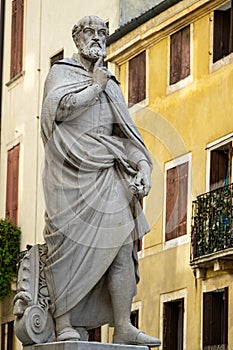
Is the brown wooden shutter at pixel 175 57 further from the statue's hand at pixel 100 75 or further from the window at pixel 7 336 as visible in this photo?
the statue's hand at pixel 100 75

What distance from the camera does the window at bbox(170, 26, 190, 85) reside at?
42312 millimetres

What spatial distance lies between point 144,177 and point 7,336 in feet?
118

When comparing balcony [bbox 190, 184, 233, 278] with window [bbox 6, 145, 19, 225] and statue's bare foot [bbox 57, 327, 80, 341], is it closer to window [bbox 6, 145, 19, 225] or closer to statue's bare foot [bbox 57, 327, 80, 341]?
window [bbox 6, 145, 19, 225]

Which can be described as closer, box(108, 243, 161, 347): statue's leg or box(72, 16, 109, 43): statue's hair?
box(108, 243, 161, 347): statue's leg

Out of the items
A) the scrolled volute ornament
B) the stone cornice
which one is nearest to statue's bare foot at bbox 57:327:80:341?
the scrolled volute ornament

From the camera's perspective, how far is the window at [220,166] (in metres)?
40.0

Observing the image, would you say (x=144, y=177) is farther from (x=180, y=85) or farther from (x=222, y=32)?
(x=180, y=85)

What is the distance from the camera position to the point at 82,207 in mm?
15781

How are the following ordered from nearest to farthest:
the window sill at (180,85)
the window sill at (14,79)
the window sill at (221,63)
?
the window sill at (221,63), the window sill at (180,85), the window sill at (14,79)

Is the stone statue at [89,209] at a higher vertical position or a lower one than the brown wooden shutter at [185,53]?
lower

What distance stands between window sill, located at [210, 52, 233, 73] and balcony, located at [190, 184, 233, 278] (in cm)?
283

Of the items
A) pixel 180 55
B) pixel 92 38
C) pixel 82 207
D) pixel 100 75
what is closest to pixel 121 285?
pixel 82 207

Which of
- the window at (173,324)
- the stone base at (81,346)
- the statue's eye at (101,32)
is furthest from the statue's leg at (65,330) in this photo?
the window at (173,324)

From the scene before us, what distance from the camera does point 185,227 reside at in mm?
41312
